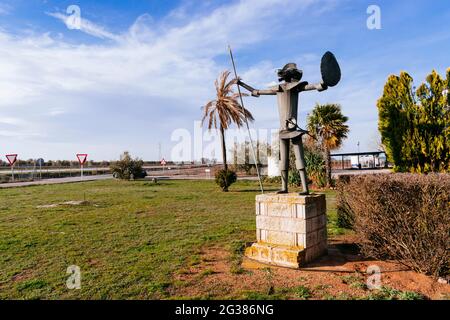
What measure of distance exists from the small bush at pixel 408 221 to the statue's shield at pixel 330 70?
1876mm

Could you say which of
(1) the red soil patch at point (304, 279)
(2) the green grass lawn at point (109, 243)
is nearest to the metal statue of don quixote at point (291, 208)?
(1) the red soil patch at point (304, 279)

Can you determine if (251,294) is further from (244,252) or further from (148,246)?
(148,246)

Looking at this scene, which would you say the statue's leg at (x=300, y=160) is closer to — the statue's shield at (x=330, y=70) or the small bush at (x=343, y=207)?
the statue's shield at (x=330, y=70)

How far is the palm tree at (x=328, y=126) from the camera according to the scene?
1799 cm

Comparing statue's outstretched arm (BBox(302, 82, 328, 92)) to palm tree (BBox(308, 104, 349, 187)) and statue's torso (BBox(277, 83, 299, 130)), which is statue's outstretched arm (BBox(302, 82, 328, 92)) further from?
palm tree (BBox(308, 104, 349, 187))

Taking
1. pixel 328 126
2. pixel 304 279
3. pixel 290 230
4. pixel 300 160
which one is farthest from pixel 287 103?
pixel 328 126

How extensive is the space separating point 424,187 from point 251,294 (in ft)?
9.40

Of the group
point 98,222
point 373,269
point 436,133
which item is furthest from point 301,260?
point 436,133

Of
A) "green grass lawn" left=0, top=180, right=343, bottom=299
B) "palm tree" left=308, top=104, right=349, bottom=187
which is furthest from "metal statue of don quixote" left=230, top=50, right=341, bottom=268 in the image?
"palm tree" left=308, top=104, right=349, bottom=187

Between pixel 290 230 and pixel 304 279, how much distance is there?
914mm

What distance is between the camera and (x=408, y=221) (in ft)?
14.2

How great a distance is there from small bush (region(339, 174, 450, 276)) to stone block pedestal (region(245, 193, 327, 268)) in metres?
0.75

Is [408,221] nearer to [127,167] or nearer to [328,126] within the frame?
[328,126]
